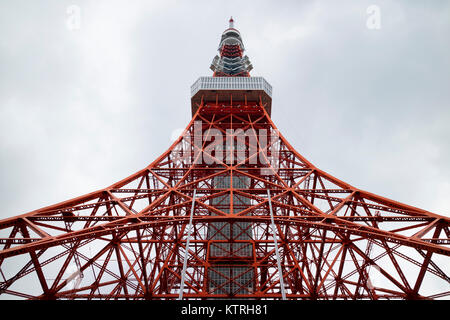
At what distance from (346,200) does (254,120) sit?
13.2 metres

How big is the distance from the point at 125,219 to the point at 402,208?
39.0 ft

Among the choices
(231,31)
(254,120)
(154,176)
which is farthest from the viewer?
(231,31)

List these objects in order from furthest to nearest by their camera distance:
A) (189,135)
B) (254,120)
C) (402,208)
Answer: (254,120), (189,135), (402,208)

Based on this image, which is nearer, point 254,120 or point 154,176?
point 154,176

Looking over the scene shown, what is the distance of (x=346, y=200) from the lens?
14.1m

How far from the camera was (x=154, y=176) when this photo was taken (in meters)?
17.8
